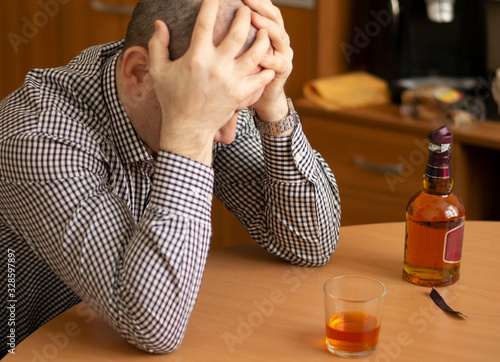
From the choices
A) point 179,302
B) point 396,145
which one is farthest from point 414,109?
point 179,302

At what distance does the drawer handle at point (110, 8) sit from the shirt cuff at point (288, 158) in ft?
5.26

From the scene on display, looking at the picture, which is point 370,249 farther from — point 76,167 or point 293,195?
point 76,167

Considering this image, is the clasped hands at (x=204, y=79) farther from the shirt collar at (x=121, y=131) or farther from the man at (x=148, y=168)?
the shirt collar at (x=121, y=131)

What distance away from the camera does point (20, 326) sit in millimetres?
1281

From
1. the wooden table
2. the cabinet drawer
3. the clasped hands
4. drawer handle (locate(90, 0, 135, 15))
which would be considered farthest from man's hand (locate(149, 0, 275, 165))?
drawer handle (locate(90, 0, 135, 15))

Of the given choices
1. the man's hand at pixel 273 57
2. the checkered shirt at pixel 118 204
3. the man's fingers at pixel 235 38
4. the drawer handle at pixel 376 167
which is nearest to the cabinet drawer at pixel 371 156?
the drawer handle at pixel 376 167

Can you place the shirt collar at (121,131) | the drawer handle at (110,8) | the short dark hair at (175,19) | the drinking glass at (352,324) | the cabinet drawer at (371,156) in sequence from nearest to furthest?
the drinking glass at (352,324)
the short dark hair at (175,19)
the shirt collar at (121,131)
the cabinet drawer at (371,156)
the drawer handle at (110,8)

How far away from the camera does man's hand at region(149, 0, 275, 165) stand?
1.04 m

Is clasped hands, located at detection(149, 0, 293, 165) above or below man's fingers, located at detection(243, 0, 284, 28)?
below

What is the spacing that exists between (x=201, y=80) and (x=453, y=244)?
0.46m

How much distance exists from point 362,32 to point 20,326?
181cm

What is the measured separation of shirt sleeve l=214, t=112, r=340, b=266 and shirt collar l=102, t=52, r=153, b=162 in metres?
0.22

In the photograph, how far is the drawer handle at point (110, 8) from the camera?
107 inches

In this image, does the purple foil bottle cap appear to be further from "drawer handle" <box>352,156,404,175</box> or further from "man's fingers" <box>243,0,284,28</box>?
"drawer handle" <box>352,156,404,175</box>
